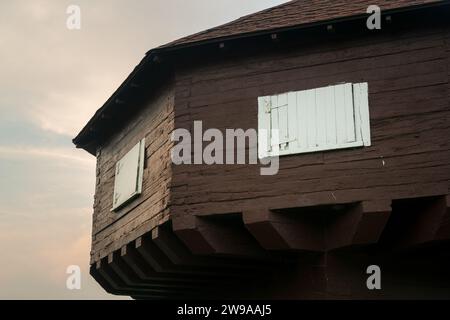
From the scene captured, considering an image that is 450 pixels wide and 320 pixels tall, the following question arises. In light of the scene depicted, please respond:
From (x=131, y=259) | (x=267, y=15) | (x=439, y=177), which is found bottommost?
(x=131, y=259)

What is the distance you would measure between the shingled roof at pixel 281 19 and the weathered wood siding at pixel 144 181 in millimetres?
616

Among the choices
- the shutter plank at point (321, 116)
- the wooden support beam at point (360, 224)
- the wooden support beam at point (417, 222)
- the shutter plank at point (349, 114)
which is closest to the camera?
the wooden support beam at point (417, 222)

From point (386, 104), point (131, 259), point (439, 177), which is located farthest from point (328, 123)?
point (131, 259)

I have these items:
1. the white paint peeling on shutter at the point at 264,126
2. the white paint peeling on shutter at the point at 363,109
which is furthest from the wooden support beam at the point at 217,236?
the white paint peeling on shutter at the point at 363,109

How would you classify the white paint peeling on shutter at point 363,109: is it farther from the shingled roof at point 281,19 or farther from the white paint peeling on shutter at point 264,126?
the white paint peeling on shutter at point 264,126

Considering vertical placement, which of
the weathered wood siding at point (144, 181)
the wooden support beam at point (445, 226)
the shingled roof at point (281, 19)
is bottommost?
the wooden support beam at point (445, 226)

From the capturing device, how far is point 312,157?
32.4 feet

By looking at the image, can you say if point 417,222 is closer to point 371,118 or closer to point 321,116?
point 371,118

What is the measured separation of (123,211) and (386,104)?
17.0ft

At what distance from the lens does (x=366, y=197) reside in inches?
369

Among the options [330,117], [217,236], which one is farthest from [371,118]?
[217,236]

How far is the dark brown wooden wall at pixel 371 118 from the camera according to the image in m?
9.45

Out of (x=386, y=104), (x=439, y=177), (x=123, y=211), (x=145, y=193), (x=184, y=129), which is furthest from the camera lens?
(x=123, y=211)
